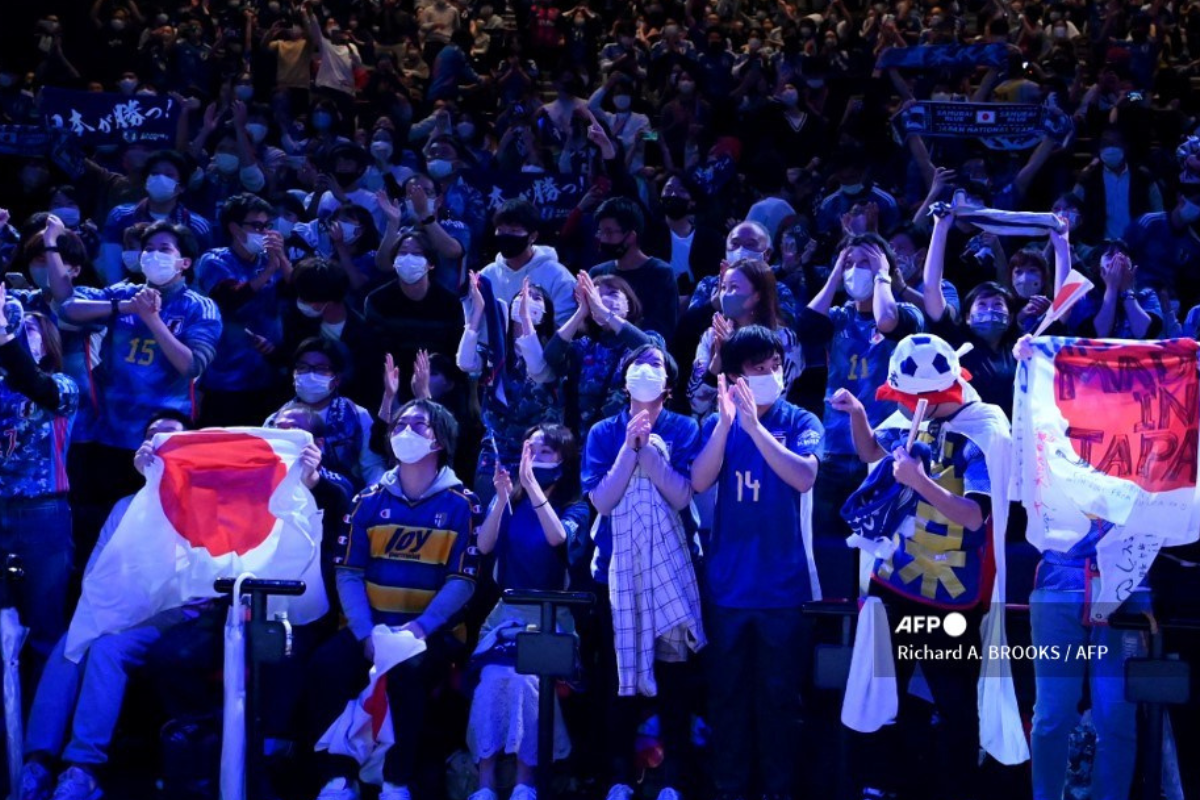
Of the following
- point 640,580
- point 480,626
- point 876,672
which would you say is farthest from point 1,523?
point 876,672

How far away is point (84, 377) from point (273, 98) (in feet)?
17.9

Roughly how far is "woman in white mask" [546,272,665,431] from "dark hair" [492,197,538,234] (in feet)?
2.70

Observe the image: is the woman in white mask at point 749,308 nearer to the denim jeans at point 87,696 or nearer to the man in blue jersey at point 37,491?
the denim jeans at point 87,696

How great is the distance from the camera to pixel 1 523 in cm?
762

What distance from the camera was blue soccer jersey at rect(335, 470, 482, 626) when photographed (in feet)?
24.1

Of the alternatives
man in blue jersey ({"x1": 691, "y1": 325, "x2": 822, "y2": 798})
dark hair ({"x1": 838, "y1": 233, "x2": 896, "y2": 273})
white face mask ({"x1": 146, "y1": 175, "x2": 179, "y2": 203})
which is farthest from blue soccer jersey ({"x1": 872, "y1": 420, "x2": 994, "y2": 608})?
white face mask ({"x1": 146, "y1": 175, "x2": 179, "y2": 203})

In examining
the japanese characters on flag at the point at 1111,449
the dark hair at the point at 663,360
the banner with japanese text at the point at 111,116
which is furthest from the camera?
the banner with japanese text at the point at 111,116

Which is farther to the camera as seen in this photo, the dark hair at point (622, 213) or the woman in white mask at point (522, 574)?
the dark hair at point (622, 213)

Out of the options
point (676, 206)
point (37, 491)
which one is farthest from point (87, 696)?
point (676, 206)

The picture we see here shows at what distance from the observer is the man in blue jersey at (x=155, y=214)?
1034 centimetres

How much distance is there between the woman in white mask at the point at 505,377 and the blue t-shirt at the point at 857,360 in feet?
4.26

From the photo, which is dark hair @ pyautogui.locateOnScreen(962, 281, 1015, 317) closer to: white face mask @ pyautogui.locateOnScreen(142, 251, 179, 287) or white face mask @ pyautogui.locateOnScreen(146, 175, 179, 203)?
white face mask @ pyautogui.locateOnScreen(142, 251, 179, 287)

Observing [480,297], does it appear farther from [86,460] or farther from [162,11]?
[162,11]

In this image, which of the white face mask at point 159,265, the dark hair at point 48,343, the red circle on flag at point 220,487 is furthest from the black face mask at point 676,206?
the dark hair at point 48,343
